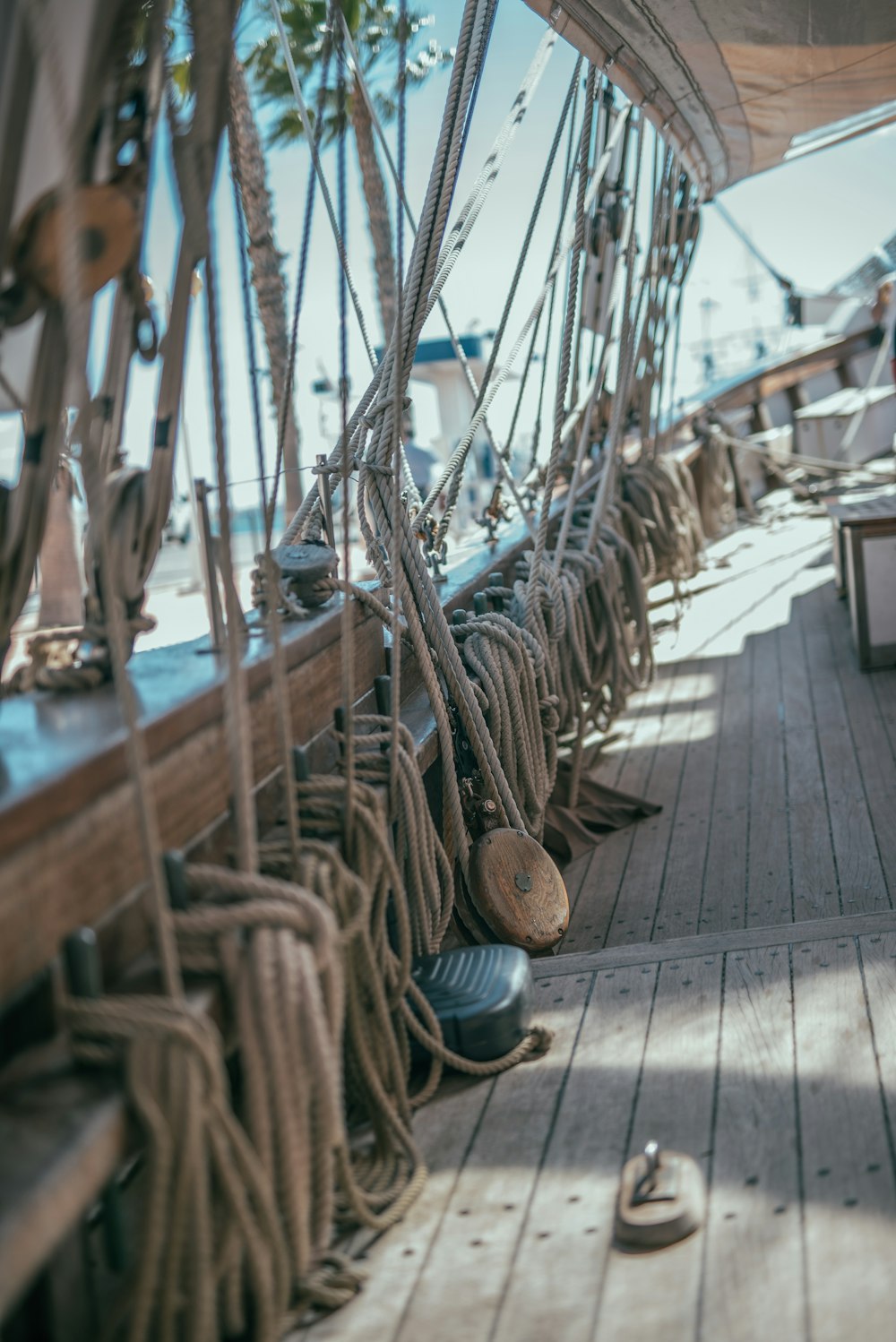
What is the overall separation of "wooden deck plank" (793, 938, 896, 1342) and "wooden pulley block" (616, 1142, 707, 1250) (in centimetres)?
14

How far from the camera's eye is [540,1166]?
188 centimetres

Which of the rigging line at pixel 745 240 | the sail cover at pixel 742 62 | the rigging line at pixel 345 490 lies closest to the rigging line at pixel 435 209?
the rigging line at pixel 345 490

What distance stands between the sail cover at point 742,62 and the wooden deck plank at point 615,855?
221 cm

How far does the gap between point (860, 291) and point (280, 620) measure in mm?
13187

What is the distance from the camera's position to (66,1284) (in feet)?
4.89

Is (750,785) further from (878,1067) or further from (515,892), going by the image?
(878,1067)

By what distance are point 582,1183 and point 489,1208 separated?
0.41 ft

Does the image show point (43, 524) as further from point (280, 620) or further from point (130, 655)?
point (280, 620)

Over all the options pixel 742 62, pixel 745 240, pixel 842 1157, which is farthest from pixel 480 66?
pixel 745 240

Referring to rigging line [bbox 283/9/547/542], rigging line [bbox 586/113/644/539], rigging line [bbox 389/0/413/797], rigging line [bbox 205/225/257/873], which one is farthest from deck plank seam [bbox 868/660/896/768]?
rigging line [bbox 205/225/257/873]

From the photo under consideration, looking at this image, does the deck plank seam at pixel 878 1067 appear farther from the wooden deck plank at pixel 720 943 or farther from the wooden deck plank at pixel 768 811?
the wooden deck plank at pixel 768 811

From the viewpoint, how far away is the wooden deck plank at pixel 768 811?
3.25 m

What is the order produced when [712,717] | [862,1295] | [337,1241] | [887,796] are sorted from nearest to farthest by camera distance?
[862,1295], [337,1241], [887,796], [712,717]

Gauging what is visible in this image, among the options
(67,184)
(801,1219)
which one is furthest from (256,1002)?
(67,184)
